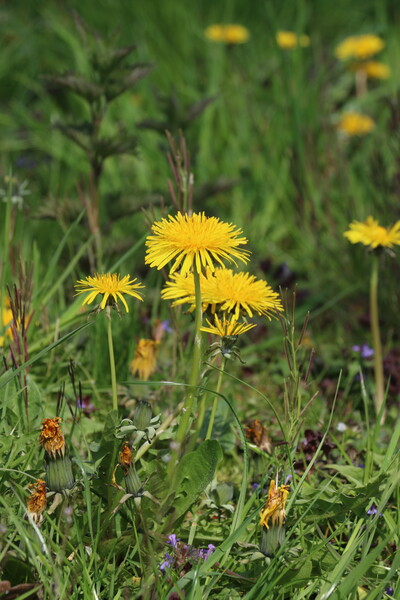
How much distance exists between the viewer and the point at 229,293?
152 centimetres

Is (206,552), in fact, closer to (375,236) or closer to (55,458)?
(55,458)

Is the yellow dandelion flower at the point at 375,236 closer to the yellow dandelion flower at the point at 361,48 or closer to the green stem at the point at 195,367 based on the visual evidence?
the green stem at the point at 195,367

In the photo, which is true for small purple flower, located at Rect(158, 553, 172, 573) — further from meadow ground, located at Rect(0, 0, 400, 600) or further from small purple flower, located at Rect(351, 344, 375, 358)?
small purple flower, located at Rect(351, 344, 375, 358)

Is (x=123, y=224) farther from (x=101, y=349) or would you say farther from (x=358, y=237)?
(x=358, y=237)

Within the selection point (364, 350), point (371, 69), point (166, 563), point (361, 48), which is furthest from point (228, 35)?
point (166, 563)

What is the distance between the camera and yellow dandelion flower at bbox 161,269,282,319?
1504 millimetres

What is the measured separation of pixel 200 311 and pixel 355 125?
291 cm

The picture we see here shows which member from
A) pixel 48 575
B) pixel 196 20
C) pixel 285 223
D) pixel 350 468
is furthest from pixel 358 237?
pixel 196 20

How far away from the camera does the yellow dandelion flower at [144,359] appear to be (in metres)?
2.08

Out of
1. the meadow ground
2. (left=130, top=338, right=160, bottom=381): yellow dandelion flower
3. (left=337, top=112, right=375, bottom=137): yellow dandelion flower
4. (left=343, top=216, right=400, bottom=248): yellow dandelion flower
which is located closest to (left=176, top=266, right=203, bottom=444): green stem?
the meadow ground

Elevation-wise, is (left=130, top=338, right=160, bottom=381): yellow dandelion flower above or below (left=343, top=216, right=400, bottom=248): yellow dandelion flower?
below

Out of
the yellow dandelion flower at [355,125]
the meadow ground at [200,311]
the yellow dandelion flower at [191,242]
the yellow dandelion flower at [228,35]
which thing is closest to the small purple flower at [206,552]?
the meadow ground at [200,311]

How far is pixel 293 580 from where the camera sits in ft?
4.81

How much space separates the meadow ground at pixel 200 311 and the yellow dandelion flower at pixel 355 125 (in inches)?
0.6
